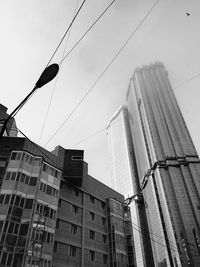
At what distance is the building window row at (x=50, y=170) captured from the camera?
1251 inches

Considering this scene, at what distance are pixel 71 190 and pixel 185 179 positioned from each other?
293 ft

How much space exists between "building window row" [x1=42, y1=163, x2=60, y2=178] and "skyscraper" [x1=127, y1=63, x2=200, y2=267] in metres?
74.6

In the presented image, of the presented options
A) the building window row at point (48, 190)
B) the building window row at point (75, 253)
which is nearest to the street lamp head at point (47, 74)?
the building window row at point (48, 190)

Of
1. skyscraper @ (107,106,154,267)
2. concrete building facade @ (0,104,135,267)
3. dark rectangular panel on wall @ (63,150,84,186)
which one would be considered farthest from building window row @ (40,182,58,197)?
skyscraper @ (107,106,154,267)

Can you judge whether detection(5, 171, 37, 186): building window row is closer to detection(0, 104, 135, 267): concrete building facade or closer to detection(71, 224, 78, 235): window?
detection(0, 104, 135, 267): concrete building facade

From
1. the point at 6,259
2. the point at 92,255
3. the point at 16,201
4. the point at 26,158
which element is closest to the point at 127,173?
the point at 92,255

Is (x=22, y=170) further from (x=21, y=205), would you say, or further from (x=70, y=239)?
(x=70, y=239)

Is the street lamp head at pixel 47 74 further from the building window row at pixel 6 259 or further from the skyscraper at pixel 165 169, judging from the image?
the skyscraper at pixel 165 169

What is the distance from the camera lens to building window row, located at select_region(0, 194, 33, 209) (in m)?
25.4

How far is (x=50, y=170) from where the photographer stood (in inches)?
1280

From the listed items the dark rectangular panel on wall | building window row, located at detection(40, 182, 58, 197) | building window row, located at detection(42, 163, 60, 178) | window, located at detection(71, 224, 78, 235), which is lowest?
window, located at detection(71, 224, 78, 235)

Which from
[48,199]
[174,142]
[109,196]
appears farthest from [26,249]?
[174,142]

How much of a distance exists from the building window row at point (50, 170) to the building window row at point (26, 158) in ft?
4.35

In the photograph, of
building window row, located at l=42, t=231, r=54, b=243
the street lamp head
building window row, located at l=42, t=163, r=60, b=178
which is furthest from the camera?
building window row, located at l=42, t=163, r=60, b=178
